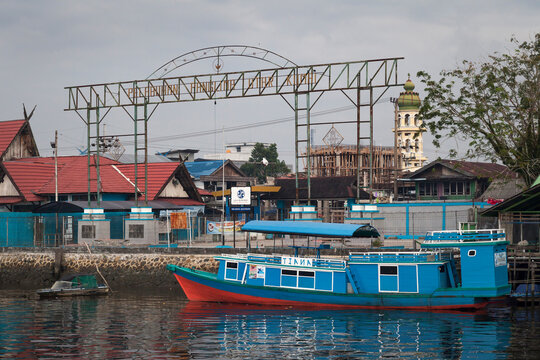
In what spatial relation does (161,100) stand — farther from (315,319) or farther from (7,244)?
(315,319)

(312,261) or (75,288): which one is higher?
(312,261)

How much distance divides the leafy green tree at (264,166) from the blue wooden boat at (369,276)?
71566mm

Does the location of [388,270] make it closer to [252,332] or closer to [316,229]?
[316,229]

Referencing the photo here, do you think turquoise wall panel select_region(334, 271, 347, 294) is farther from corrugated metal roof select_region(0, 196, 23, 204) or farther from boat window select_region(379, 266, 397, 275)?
corrugated metal roof select_region(0, 196, 23, 204)

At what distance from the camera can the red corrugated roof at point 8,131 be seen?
6140 cm

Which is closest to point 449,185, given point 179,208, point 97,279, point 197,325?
point 179,208

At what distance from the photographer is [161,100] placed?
47125 mm

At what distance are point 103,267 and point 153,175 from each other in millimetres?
16863

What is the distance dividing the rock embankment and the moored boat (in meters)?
3.03

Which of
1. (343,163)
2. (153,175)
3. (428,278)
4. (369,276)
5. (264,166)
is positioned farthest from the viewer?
(264,166)

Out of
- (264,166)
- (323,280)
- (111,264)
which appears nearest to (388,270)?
(323,280)

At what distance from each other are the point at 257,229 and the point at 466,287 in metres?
9.83

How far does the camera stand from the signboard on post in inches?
1652

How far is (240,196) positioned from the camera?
42.1 meters
